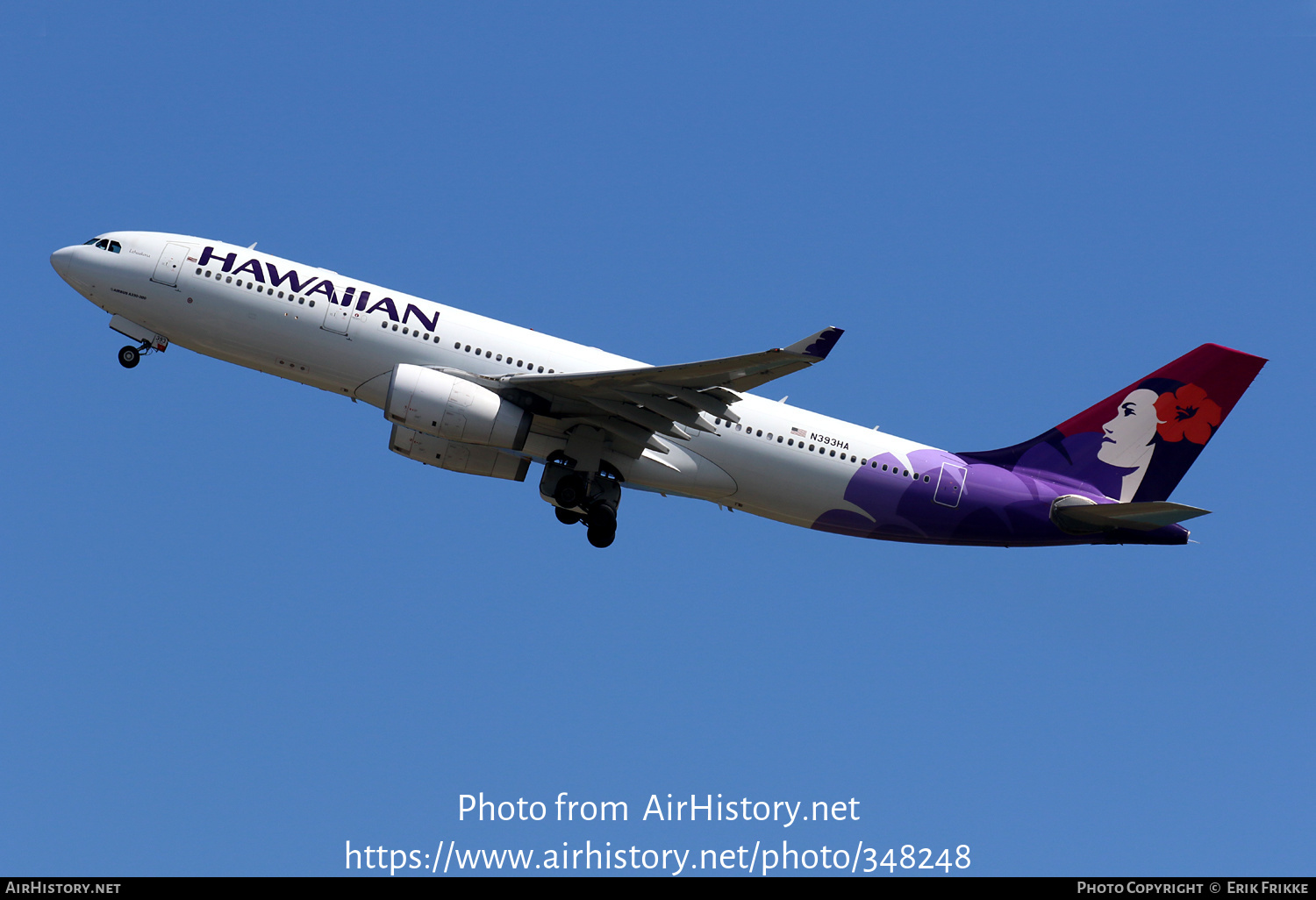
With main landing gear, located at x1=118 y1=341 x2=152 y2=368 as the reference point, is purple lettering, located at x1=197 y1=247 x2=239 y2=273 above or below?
above

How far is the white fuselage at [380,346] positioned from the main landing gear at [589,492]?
0.33m

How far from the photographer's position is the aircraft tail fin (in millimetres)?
31812

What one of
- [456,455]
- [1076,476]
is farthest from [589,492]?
[1076,476]

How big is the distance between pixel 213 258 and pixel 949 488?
57.6 feet

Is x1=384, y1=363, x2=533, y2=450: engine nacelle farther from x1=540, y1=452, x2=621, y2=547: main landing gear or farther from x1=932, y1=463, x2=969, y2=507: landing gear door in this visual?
x1=932, y1=463, x2=969, y2=507: landing gear door

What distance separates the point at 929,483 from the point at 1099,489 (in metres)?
4.64

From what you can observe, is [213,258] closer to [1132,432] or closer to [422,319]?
[422,319]

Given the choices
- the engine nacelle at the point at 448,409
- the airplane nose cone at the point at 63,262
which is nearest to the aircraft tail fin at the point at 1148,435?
the engine nacelle at the point at 448,409

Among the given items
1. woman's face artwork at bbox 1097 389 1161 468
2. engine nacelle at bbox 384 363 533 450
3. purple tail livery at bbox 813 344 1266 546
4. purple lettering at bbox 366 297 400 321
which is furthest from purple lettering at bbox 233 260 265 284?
woman's face artwork at bbox 1097 389 1161 468

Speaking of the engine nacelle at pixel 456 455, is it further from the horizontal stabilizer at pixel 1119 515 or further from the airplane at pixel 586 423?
the horizontal stabilizer at pixel 1119 515

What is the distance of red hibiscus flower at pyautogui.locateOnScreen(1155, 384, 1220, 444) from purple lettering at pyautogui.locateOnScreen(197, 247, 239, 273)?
2225cm

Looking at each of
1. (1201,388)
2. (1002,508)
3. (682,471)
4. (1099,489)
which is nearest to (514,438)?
(682,471)

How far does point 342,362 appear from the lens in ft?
94.2
